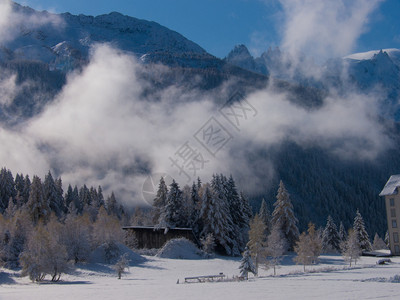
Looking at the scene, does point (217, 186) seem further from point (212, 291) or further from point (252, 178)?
point (252, 178)

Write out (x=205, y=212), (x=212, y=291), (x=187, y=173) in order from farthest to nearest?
(x=187, y=173) → (x=205, y=212) → (x=212, y=291)

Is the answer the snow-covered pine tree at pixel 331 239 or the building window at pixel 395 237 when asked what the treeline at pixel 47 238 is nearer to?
the snow-covered pine tree at pixel 331 239

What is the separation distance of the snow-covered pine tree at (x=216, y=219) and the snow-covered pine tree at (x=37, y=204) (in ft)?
88.4

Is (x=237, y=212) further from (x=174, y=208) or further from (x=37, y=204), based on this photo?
(x=37, y=204)

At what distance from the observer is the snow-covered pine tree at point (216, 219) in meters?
58.1

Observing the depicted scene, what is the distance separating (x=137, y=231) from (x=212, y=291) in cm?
4167

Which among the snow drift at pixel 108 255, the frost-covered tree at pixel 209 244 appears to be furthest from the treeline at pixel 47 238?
the frost-covered tree at pixel 209 244

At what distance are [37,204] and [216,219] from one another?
3057 cm

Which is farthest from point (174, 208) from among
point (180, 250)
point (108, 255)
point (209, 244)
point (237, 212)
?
point (108, 255)

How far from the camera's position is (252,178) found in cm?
19250

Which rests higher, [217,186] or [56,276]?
[217,186]

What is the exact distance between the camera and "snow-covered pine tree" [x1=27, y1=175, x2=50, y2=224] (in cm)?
6669

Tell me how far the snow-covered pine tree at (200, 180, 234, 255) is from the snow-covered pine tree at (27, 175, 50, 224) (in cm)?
2693

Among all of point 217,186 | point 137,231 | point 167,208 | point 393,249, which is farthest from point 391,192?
point 137,231
